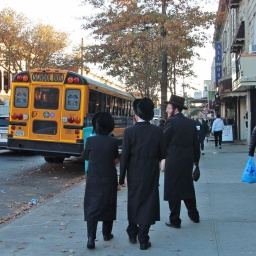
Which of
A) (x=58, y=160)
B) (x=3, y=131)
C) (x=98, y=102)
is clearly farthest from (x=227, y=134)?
(x=3, y=131)

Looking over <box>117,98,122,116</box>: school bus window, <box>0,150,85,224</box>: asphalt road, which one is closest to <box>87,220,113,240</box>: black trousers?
<box>0,150,85,224</box>: asphalt road

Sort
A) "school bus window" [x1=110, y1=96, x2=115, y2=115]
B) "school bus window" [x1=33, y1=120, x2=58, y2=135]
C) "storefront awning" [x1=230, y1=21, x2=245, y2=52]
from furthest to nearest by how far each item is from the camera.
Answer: "storefront awning" [x1=230, y1=21, x2=245, y2=52] < "school bus window" [x1=110, y1=96, x2=115, y2=115] < "school bus window" [x1=33, y1=120, x2=58, y2=135]

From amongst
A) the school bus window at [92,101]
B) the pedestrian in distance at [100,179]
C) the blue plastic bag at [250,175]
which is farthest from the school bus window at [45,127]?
the pedestrian in distance at [100,179]

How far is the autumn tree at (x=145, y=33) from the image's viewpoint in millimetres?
18391

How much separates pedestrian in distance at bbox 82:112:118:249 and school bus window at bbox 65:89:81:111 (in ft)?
22.9

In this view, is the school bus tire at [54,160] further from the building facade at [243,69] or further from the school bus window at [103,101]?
the building facade at [243,69]

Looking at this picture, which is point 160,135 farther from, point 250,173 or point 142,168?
point 250,173

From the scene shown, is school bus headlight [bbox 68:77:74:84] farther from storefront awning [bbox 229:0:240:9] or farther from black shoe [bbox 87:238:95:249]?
storefront awning [bbox 229:0:240:9]

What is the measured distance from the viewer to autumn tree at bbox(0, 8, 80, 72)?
35438 mm

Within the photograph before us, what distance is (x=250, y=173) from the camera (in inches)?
273

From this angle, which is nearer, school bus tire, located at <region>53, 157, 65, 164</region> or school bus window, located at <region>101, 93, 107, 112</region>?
school bus window, located at <region>101, 93, 107, 112</region>

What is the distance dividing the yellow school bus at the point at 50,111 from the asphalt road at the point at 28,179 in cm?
78

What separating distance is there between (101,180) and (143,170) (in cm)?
53

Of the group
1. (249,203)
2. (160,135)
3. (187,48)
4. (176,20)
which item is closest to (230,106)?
(187,48)
